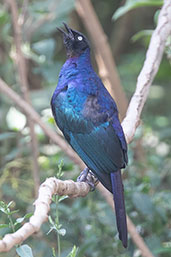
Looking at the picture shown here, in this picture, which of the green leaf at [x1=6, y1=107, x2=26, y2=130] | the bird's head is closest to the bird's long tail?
the bird's head

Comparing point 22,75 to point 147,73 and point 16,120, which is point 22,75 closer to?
point 16,120

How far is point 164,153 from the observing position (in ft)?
16.1

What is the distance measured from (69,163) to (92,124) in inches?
41.8

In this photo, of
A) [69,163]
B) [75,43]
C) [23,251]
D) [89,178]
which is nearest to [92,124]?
[89,178]

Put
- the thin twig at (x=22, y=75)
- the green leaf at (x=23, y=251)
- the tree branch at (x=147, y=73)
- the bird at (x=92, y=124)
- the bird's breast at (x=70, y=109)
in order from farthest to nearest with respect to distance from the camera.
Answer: the thin twig at (x=22, y=75)
the bird's breast at (x=70, y=109)
the tree branch at (x=147, y=73)
the bird at (x=92, y=124)
the green leaf at (x=23, y=251)

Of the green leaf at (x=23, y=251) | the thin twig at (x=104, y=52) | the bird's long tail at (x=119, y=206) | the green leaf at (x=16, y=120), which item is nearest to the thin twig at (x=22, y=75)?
the green leaf at (x=16, y=120)

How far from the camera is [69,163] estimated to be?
157 inches

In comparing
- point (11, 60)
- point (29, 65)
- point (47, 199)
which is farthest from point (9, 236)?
point (29, 65)

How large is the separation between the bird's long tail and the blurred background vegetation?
2.05 feet

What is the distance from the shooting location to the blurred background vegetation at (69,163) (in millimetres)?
3611

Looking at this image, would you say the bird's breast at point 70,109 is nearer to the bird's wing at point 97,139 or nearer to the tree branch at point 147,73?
the bird's wing at point 97,139

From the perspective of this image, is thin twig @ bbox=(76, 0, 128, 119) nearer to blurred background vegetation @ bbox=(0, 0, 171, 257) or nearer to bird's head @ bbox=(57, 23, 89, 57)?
blurred background vegetation @ bbox=(0, 0, 171, 257)

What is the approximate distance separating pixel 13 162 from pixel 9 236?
279 centimetres

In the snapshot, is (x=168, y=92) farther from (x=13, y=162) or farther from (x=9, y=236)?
(x=9, y=236)
